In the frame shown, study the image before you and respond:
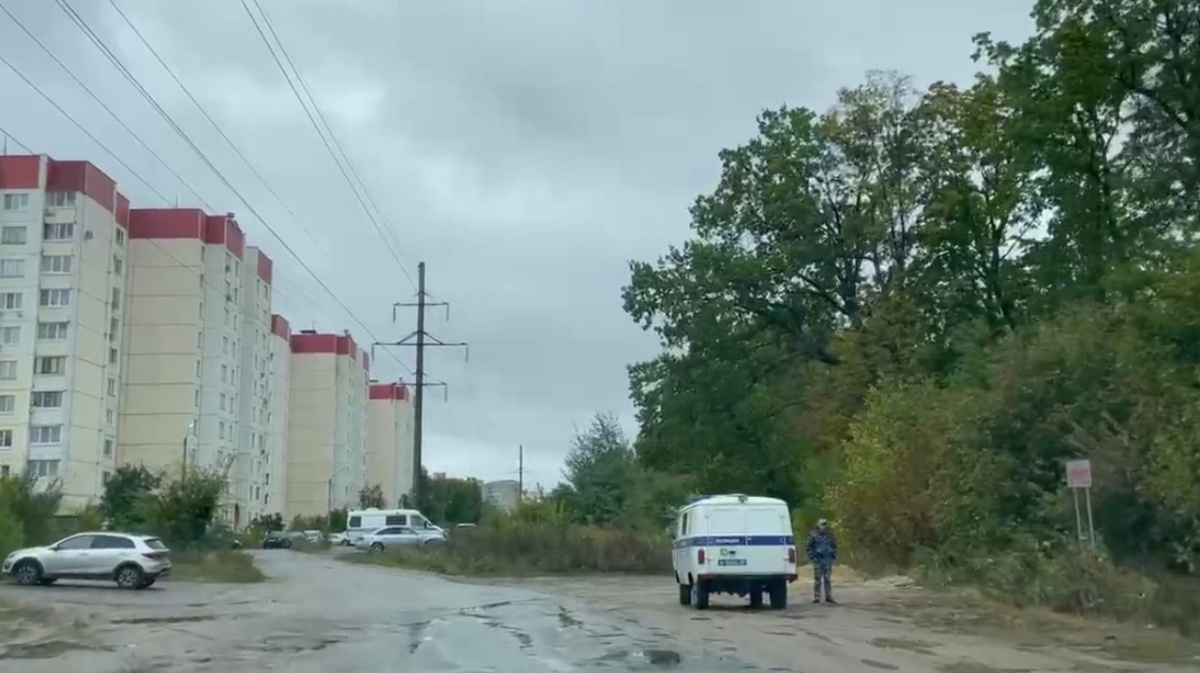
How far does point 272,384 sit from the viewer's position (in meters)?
127

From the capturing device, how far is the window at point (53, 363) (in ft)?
301

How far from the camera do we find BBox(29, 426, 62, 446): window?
90.9 m

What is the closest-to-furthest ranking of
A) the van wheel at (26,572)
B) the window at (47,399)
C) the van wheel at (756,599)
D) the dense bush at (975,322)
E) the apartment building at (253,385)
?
the dense bush at (975,322) < the van wheel at (756,599) < the van wheel at (26,572) < the window at (47,399) < the apartment building at (253,385)

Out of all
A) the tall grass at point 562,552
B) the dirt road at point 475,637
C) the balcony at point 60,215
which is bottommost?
the dirt road at point 475,637

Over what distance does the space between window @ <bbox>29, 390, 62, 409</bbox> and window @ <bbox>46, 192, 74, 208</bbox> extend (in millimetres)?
12120

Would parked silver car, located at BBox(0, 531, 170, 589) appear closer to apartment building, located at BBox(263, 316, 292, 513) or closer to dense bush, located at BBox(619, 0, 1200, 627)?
dense bush, located at BBox(619, 0, 1200, 627)

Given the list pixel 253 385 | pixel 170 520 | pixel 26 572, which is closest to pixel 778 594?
pixel 26 572

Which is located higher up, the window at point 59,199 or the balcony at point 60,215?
the window at point 59,199

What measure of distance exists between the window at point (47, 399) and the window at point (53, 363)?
1374 mm

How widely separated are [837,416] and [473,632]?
31855 mm

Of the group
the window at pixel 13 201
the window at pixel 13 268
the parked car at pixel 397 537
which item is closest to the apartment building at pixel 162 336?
the window at pixel 13 268

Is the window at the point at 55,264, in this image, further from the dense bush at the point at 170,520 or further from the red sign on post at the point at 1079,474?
the red sign on post at the point at 1079,474

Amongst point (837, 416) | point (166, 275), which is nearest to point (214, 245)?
point (166, 275)

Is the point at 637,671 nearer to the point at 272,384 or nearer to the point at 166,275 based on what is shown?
the point at 166,275
